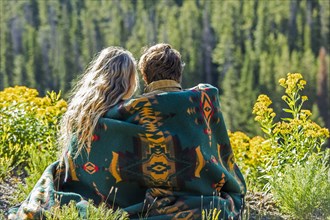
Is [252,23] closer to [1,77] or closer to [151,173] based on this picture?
[1,77]

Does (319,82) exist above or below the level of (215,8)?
below

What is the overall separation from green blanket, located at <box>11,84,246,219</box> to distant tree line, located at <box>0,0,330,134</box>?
8018 centimetres

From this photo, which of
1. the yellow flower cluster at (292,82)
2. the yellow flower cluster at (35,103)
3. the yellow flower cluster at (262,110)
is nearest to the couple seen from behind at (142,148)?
the yellow flower cluster at (292,82)

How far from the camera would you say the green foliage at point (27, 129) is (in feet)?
22.6

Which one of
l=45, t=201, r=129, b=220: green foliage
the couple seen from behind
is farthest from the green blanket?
l=45, t=201, r=129, b=220: green foliage

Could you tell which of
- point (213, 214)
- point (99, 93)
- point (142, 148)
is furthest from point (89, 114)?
point (213, 214)

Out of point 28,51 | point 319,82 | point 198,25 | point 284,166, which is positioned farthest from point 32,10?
point 284,166

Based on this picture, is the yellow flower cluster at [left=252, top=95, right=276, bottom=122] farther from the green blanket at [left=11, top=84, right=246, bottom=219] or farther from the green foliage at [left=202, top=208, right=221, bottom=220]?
the green foliage at [left=202, top=208, right=221, bottom=220]

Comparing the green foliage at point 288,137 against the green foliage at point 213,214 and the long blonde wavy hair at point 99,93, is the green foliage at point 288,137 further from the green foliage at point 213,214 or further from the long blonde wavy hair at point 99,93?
the long blonde wavy hair at point 99,93

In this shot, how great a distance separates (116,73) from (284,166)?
198 cm

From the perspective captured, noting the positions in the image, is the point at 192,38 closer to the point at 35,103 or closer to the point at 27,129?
the point at 35,103

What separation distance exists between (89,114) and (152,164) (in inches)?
19.1

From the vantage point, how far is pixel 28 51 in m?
100

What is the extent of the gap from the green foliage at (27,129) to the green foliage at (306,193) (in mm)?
1841
